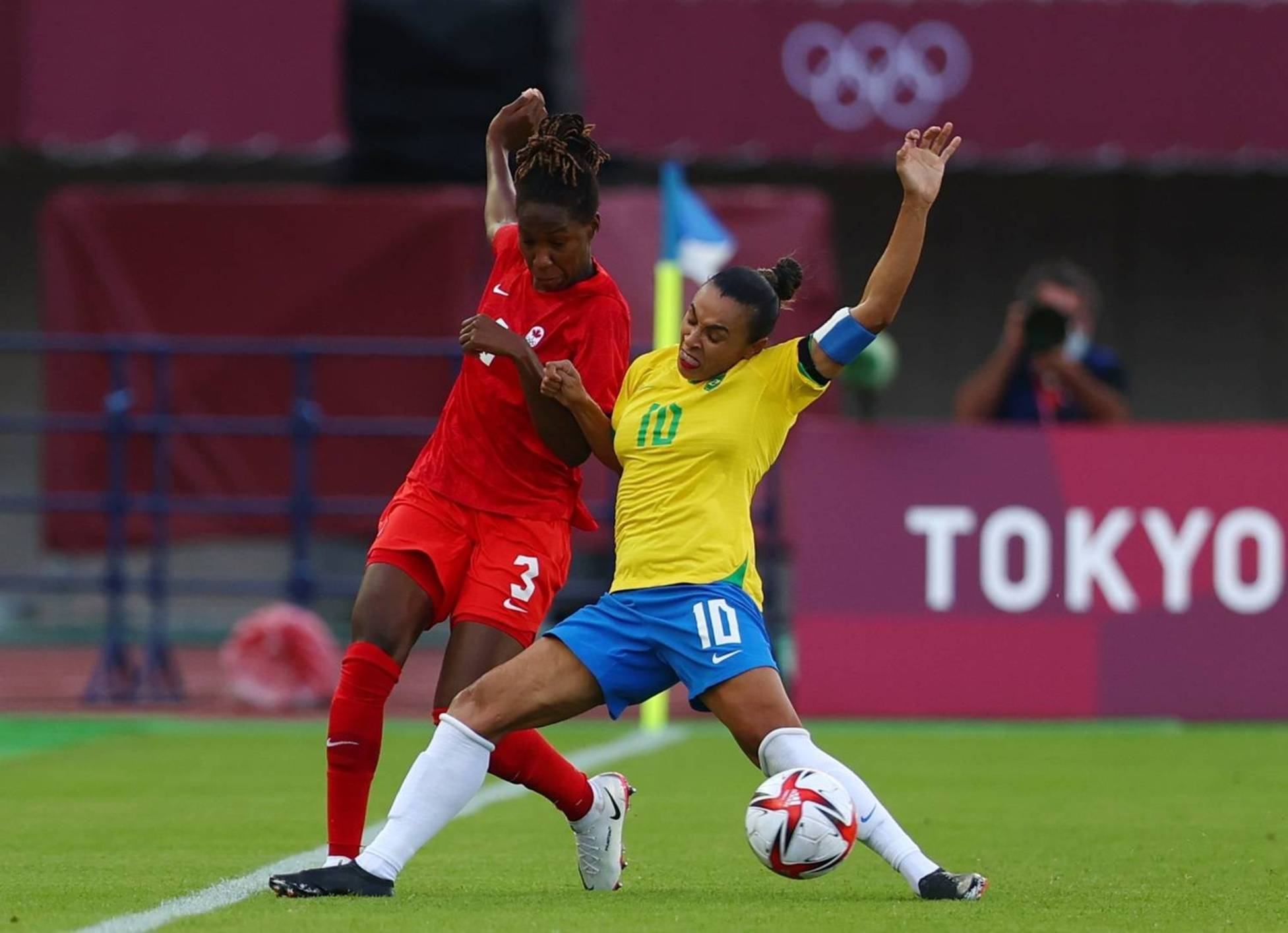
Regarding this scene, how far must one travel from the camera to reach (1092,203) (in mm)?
20344

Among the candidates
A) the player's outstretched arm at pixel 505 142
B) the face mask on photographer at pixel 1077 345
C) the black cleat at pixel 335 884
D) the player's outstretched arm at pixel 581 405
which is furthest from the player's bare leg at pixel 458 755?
the face mask on photographer at pixel 1077 345

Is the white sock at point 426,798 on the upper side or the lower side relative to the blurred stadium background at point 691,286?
lower

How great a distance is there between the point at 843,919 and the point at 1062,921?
54 cm

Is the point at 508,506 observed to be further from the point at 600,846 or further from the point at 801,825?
the point at 801,825

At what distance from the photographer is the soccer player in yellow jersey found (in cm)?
655

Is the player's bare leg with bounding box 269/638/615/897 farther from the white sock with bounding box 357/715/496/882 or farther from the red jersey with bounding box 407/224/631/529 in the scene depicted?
the red jersey with bounding box 407/224/631/529

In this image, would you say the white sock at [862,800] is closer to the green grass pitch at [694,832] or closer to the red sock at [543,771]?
the green grass pitch at [694,832]

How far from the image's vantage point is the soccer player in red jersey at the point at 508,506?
22.7 feet

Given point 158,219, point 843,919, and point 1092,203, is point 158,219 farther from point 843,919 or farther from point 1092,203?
point 843,919

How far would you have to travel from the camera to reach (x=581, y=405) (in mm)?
6844

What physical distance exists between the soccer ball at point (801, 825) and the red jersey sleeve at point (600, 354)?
4.34ft

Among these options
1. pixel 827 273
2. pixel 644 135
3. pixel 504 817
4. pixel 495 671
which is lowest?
pixel 504 817

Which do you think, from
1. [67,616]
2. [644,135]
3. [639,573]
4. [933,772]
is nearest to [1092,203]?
[644,135]

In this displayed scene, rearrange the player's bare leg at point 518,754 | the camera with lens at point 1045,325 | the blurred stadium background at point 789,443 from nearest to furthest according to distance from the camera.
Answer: the player's bare leg at point 518,754 < the blurred stadium background at point 789,443 < the camera with lens at point 1045,325
